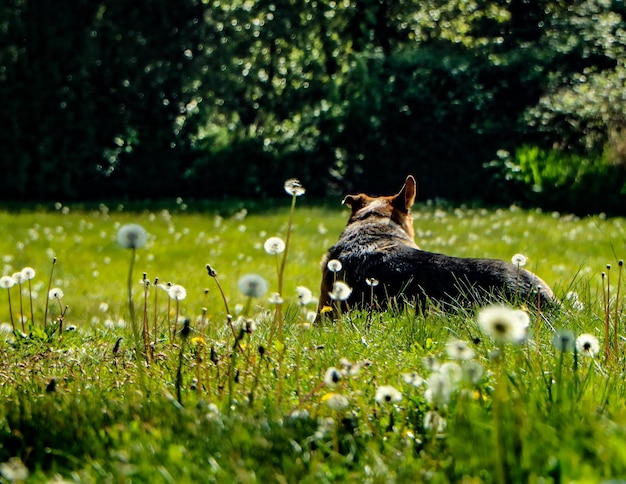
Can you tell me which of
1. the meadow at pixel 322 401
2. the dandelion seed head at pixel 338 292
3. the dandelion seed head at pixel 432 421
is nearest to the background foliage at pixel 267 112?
the meadow at pixel 322 401

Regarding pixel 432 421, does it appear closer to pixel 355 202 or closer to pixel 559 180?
pixel 355 202

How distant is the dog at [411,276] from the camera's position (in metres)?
4.82

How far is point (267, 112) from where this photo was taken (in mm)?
19266

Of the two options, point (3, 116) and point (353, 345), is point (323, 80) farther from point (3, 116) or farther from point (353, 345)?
point (353, 345)

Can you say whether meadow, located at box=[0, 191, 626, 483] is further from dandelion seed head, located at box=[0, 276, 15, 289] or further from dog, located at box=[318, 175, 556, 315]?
dandelion seed head, located at box=[0, 276, 15, 289]

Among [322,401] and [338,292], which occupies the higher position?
[338,292]

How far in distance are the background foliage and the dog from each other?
9841 millimetres

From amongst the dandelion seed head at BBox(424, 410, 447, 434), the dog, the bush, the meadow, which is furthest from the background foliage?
the dandelion seed head at BBox(424, 410, 447, 434)

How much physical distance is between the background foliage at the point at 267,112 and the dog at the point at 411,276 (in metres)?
9.84

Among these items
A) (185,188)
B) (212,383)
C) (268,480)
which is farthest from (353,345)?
(185,188)

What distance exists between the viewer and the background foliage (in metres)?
16.3

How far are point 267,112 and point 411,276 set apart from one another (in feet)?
47.9

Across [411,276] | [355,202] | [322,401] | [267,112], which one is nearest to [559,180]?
[267,112]

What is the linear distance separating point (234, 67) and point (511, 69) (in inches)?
244
